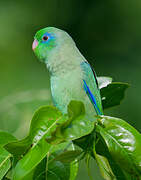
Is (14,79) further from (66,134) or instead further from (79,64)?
(66,134)

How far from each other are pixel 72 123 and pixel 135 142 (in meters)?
0.29

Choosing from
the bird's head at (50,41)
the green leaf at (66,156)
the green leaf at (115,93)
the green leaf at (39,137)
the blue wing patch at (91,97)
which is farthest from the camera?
the bird's head at (50,41)

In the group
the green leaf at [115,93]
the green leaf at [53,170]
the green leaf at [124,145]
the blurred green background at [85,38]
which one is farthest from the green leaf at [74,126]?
the blurred green background at [85,38]

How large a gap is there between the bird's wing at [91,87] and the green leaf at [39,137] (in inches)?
27.4

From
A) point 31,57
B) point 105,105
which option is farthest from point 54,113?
point 31,57

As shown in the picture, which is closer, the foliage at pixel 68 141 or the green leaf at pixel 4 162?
the foliage at pixel 68 141

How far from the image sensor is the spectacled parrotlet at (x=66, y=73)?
2.54 meters

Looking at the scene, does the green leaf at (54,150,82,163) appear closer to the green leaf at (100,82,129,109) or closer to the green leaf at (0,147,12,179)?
the green leaf at (0,147,12,179)

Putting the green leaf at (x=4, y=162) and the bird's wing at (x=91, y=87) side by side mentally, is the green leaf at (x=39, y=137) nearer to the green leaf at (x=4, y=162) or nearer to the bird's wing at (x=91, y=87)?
the green leaf at (x=4, y=162)

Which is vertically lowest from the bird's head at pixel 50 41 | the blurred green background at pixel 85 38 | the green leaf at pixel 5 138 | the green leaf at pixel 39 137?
the blurred green background at pixel 85 38

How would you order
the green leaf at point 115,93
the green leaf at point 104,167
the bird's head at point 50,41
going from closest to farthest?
the green leaf at point 104,167, the green leaf at point 115,93, the bird's head at point 50,41

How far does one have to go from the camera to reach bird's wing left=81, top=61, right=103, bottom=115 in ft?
8.23

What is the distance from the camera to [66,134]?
5.47 feet

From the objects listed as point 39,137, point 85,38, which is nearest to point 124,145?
point 39,137
